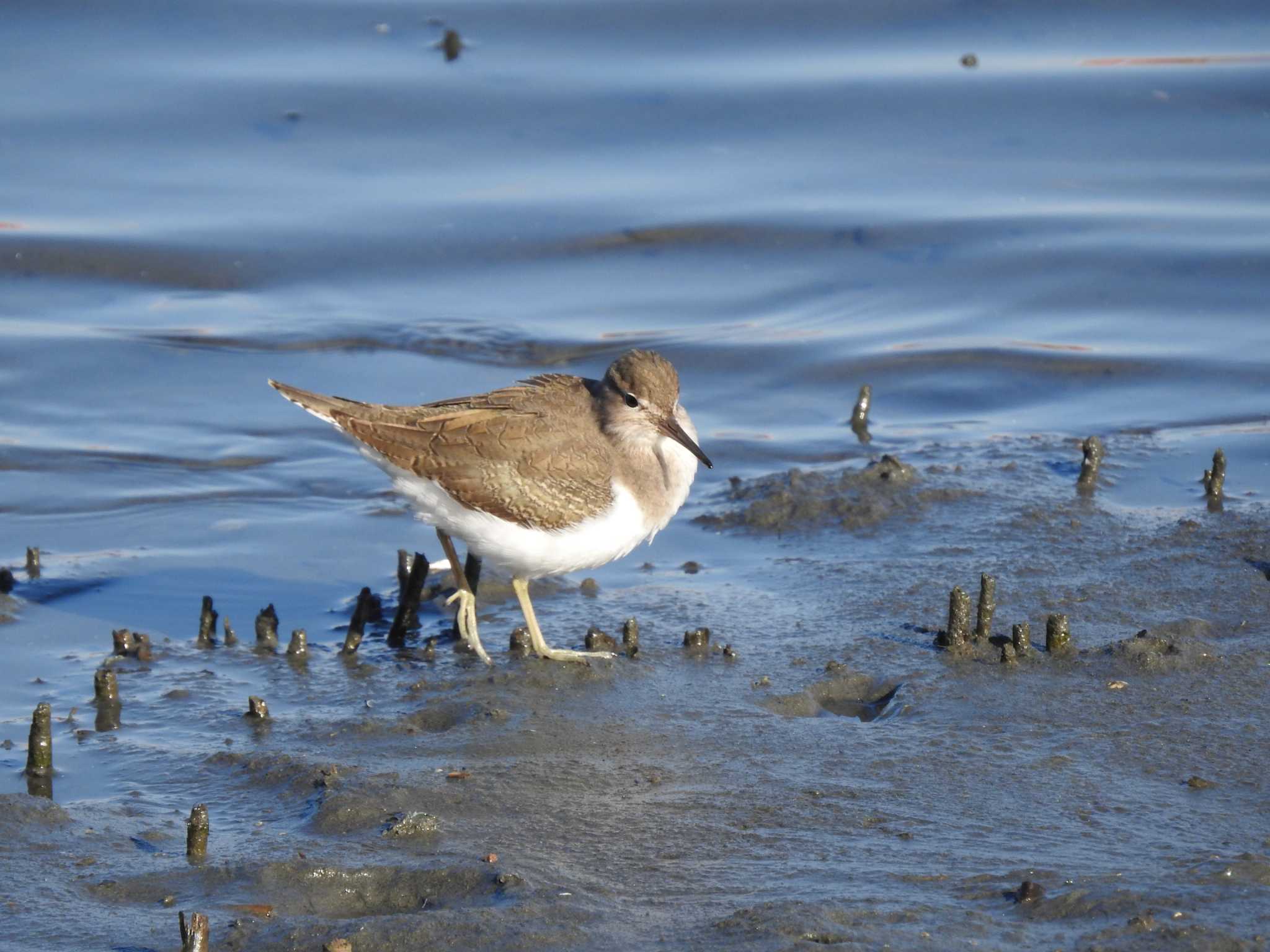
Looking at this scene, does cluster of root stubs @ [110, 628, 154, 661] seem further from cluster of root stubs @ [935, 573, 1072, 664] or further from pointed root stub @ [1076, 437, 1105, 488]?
pointed root stub @ [1076, 437, 1105, 488]

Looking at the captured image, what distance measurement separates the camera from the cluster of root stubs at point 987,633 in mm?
5570

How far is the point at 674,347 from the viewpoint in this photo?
9.93m

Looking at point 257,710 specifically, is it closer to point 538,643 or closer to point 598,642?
point 538,643

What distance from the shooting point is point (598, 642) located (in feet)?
19.8

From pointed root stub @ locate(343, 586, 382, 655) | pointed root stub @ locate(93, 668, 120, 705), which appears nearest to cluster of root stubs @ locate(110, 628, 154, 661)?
pointed root stub @ locate(93, 668, 120, 705)

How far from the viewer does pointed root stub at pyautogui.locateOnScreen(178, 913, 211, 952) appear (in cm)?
366

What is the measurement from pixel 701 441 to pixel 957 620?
11.0 ft

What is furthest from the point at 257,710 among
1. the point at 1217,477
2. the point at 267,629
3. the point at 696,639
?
the point at 1217,477

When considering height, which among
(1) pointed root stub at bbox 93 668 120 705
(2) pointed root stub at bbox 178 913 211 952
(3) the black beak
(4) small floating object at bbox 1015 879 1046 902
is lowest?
(2) pointed root stub at bbox 178 913 211 952

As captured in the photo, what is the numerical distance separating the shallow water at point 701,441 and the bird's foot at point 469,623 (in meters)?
0.12

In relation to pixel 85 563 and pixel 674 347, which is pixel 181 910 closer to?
pixel 85 563

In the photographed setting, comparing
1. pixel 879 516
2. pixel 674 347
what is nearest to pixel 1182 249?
pixel 674 347

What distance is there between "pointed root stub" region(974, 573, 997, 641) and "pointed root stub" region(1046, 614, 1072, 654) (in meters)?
0.25

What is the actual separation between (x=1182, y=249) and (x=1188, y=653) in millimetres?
6065
